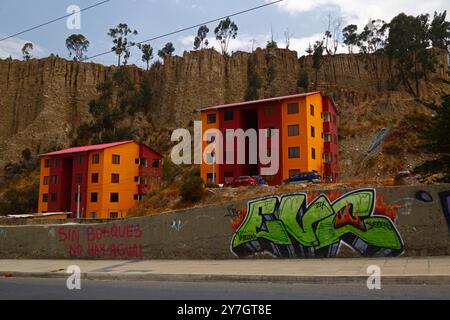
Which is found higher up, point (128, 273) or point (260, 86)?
point (260, 86)

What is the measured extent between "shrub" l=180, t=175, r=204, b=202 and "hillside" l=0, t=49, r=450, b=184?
146 feet

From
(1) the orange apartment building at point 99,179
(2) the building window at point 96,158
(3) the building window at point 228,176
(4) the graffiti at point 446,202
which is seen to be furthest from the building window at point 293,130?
(4) the graffiti at point 446,202

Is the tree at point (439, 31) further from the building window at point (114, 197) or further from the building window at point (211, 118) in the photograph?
the building window at point (114, 197)

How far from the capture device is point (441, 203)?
12859mm

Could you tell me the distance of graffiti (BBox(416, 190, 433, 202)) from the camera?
42.7ft

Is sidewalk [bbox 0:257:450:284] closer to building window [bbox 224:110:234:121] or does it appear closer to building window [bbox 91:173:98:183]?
building window [bbox 224:110:234:121]

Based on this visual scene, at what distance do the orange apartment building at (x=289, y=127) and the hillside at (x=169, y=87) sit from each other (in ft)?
99.2

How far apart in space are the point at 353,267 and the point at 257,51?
93.3 metres

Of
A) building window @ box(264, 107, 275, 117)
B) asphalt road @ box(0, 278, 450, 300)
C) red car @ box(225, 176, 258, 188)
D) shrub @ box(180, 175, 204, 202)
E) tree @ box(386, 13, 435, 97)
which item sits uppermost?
tree @ box(386, 13, 435, 97)

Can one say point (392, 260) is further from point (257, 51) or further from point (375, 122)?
point (257, 51)

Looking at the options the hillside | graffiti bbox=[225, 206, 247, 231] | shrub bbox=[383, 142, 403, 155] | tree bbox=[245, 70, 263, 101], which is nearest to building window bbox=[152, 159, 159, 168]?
the hillside

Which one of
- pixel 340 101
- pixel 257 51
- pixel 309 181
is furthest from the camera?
pixel 257 51

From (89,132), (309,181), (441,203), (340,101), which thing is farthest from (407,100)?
(441,203)

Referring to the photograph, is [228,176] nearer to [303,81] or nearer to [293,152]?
[293,152]
